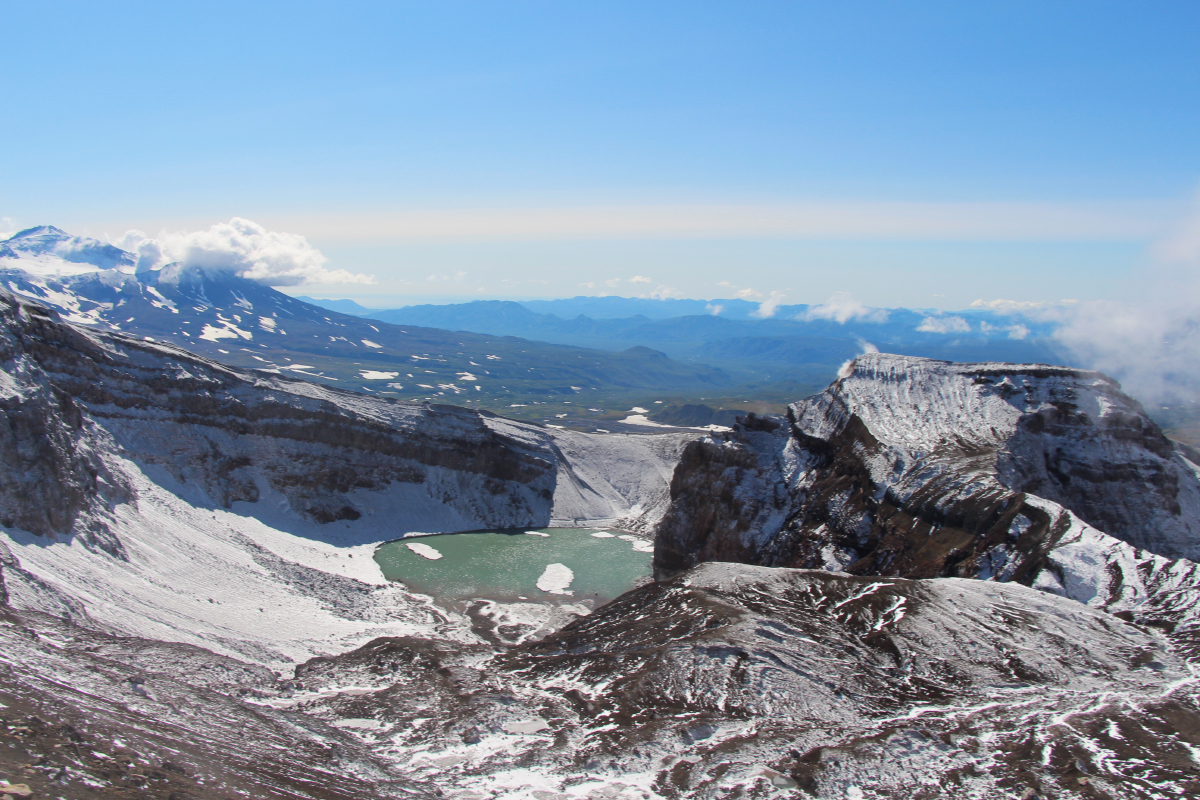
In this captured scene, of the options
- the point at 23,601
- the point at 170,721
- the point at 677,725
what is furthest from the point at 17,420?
the point at 677,725

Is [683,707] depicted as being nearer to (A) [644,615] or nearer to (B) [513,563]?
(A) [644,615]

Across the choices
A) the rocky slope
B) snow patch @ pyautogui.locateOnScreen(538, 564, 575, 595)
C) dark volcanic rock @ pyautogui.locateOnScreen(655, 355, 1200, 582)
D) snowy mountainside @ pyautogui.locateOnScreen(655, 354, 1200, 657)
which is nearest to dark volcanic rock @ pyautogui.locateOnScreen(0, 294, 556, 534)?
the rocky slope

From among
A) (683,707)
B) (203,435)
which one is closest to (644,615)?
(683,707)

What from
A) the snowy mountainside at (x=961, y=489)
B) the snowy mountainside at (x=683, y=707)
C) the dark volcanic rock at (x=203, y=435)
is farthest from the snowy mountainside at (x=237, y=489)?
the snowy mountainside at (x=961, y=489)

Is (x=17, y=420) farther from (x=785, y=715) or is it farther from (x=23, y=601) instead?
(x=785, y=715)

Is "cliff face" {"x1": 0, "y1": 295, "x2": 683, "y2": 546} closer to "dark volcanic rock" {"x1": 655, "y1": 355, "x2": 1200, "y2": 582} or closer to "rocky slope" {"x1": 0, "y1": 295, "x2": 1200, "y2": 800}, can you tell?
"rocky slope" {"x1": 0, "y1": 295, "x2": 1200, "y2": 800}

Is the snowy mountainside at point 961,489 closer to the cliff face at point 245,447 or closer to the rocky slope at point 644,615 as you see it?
the rocky slope at point 644,615

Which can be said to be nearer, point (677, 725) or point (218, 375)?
point (677, 725)
